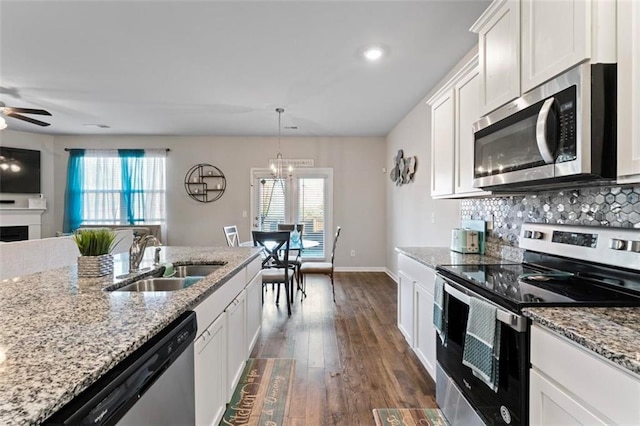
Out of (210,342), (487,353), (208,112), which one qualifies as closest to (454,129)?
(487,353)

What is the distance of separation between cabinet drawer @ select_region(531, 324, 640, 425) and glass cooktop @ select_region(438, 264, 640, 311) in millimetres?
160

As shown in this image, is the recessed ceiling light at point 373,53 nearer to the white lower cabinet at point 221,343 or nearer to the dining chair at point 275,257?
the dining chair at point 275,257

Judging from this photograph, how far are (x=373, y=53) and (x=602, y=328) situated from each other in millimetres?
2623

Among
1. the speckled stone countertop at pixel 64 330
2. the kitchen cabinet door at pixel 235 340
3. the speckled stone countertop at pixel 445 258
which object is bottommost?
the kitchen cabinet door at pixel 235 340

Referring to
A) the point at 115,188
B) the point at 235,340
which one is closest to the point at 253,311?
the point at 235,340

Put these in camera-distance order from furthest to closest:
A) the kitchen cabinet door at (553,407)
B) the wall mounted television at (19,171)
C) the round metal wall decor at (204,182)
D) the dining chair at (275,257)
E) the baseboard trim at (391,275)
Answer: the round metal wall decor at (204,182)
the wall mounted television at (19,171)
the baseboard trim at (391,275)
the dining chair at (275,257)
the kitchen cabinet door at (553,407)

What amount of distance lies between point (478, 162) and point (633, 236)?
2.76 feet

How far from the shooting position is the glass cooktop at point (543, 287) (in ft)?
3.77

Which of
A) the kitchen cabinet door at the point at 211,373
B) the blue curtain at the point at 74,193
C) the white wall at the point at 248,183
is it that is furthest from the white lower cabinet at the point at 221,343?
the blue curtain at the point at 74,193

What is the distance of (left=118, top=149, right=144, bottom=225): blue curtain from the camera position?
5.86m

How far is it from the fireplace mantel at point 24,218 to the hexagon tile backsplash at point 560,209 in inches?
284

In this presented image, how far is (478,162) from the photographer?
1896mm

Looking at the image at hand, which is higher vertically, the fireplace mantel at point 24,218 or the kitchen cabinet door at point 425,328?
the fireplace mantel at point 24,218

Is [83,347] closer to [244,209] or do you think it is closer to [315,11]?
[315,11]
